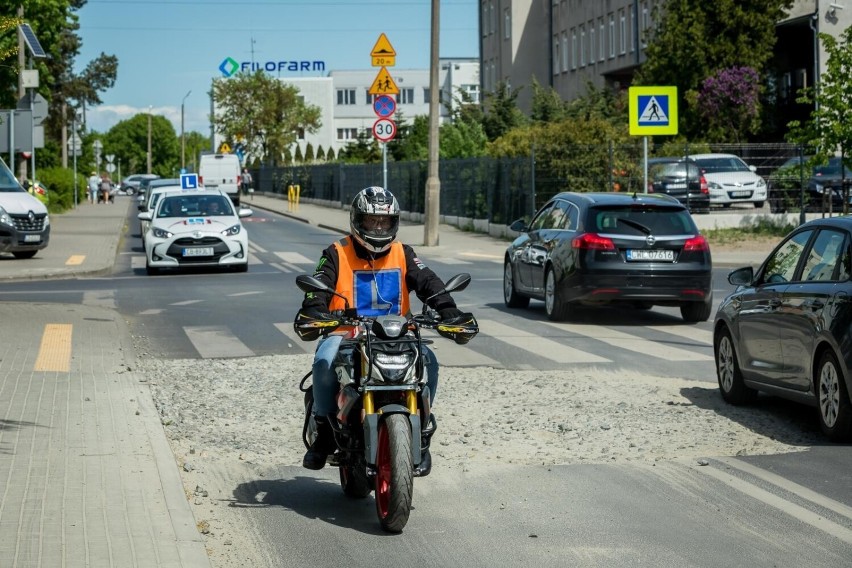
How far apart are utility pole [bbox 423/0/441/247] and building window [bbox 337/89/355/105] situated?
11534 centimetres

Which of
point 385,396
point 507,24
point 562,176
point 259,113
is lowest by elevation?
point 385,396

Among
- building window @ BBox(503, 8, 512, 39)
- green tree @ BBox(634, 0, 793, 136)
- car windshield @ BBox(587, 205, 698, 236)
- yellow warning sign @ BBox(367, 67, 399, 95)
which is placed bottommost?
car windshield @ BBox(587, 205, 698, 236)

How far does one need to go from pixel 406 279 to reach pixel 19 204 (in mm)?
24205

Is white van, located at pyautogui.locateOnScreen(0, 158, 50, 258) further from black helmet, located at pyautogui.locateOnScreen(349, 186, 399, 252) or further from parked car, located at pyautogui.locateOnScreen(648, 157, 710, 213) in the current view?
black helmet, located at pyautogui.locateOnScreen(349, 186, 399, 252)

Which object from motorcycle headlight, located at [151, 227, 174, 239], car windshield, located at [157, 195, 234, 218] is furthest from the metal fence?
motorcycle headlight, located at [151, 227, 174, 239]

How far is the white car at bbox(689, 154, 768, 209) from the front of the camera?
38438mm

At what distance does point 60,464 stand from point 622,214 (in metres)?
10.4

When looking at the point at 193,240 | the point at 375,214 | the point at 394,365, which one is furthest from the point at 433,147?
the point at 394,365

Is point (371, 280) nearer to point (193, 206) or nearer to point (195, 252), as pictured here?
point (195, 252)

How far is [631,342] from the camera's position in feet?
49.9

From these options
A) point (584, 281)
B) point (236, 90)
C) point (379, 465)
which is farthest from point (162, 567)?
point (236, 90)

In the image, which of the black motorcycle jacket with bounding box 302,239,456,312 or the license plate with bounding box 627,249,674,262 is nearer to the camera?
the black motorcycle jacket with bounding box 302,239,456,312

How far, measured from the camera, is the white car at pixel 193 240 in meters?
26.5

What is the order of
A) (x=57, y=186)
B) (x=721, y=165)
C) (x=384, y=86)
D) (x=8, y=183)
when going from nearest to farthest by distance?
1. (x=8, y=183)
2. (x=384, y=86)
3. (x=721, y=165)
4. (x=57, y=186)
